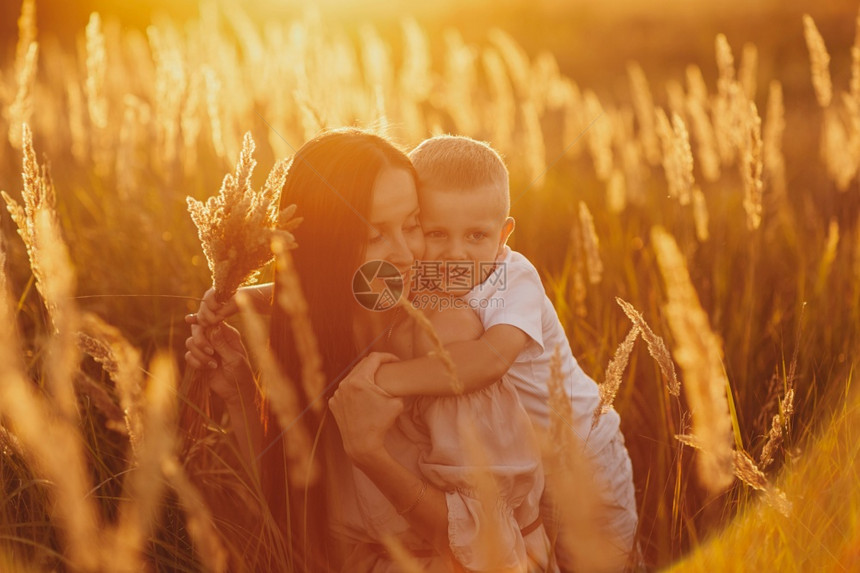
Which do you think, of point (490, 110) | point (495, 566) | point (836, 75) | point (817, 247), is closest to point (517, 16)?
point (836, 75)

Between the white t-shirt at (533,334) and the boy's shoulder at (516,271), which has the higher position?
the boy's shoulder at (516,271)

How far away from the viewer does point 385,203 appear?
1.70 meters

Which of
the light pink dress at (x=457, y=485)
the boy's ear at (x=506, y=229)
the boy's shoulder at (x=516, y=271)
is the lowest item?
the light pink dress at (x=457, y=485)

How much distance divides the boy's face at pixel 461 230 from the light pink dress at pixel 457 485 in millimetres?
329

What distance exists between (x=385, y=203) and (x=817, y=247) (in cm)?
209

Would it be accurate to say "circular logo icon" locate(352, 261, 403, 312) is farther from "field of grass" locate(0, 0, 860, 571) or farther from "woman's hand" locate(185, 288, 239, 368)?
"field of grass" locate(0, 0, 860, 571)

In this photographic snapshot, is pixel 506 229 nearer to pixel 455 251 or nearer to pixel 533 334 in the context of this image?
pixel 455 251

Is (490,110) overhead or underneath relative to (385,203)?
overhead

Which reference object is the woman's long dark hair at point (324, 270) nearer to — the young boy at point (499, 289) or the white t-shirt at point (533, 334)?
the young boy at point (499, 289)

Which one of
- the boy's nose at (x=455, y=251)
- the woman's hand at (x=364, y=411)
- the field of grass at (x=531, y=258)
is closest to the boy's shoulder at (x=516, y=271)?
the boy's nose at (x=455, y=251)

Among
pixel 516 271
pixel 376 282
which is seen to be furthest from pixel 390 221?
pixel 516 271

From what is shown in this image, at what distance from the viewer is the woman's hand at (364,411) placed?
61.3 inches

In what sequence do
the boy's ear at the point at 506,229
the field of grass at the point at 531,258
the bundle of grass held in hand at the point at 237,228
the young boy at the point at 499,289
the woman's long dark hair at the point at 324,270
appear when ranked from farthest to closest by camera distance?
the boy's ear at the point at 506,229 < the young boy at the point at 499,289 < the woman's long dark hair at the point at 324,270 < the bundle of grass held in hand at the point at 237,228 < the field of grass at the point at 531,258

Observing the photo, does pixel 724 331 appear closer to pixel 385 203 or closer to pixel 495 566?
pixel 385 203
